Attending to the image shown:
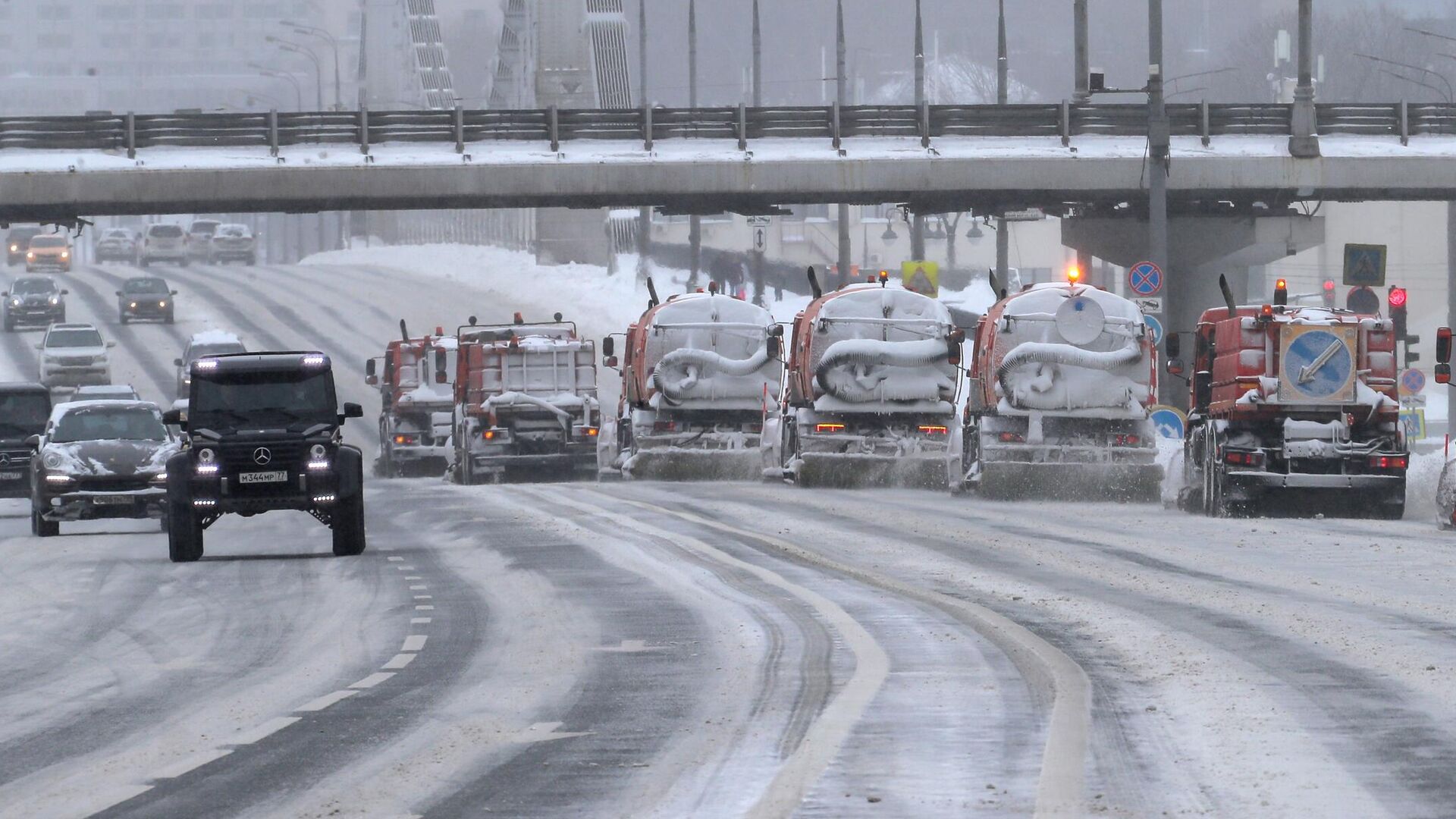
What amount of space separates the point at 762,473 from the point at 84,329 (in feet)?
102

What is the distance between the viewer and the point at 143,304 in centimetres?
7512

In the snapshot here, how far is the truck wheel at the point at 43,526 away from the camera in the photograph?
81.3 feet

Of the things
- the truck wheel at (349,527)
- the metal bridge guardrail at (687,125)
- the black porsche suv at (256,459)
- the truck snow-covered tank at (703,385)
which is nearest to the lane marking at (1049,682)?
the truck wheel at (349,527)

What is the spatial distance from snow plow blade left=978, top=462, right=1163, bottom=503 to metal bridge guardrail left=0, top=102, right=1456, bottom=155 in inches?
683

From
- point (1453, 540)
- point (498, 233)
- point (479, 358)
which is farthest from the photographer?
point (498, 233)

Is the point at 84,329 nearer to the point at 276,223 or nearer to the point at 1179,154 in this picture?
the point at 1179,154

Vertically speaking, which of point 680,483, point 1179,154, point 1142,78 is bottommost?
point 680,483

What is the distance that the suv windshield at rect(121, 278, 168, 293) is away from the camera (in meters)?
75.4

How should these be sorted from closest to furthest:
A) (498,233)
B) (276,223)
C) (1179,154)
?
(1179,154), (498,233), (276,223)

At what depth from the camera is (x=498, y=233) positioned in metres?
118

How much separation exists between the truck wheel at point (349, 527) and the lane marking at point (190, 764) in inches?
450

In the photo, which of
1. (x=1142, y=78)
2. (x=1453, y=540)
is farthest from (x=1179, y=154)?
(x=1142, y=78)

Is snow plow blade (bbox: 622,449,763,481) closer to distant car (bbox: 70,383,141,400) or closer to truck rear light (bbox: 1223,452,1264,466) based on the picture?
distant car (bbox: 70,383,141,400)

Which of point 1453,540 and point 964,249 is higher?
point 964,249
